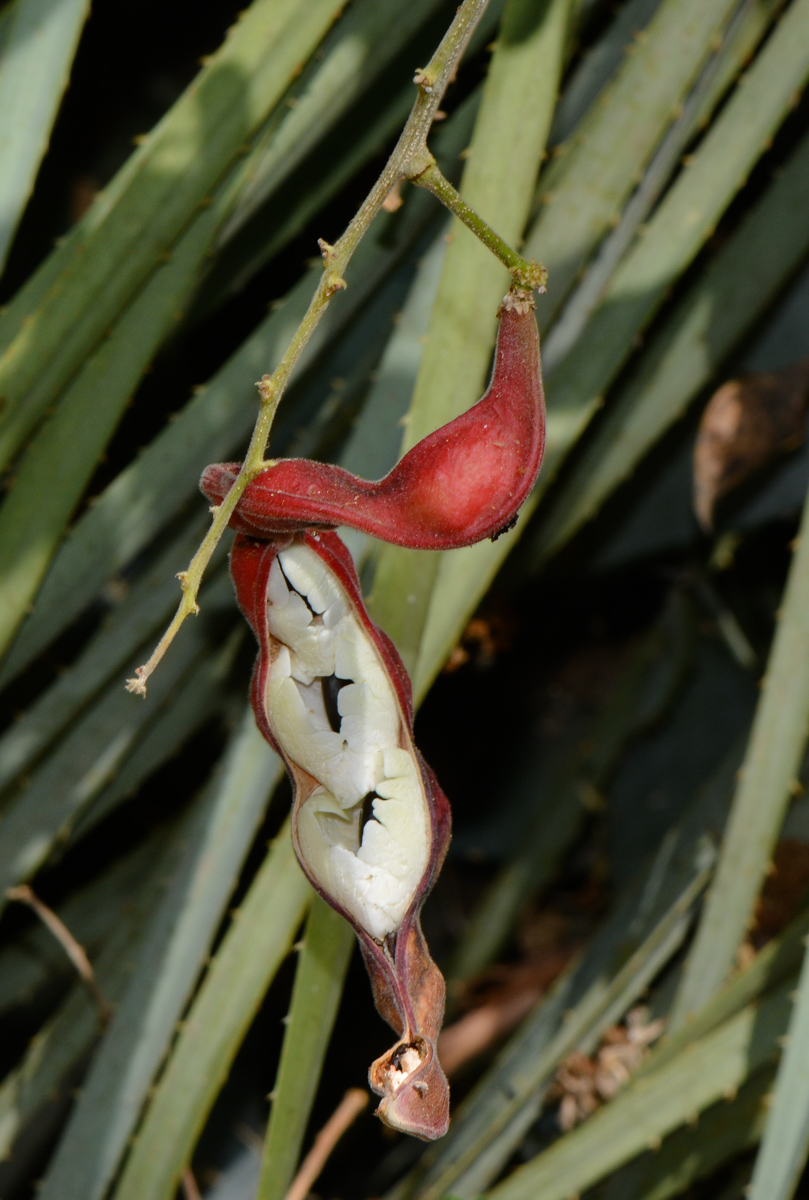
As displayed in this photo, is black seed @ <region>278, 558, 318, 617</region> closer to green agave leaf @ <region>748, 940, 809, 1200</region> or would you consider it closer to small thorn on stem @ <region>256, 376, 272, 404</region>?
small thorn on stem @ <region>256, 376, 272, 404</region>

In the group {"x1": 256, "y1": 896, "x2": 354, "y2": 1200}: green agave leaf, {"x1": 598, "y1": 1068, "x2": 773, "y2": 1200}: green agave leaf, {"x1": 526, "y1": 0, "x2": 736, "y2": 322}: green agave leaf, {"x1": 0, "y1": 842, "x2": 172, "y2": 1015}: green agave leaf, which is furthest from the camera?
{"x1": 0, "y1": 842, "x2": 172, "y2": 1015}: green agave leaf

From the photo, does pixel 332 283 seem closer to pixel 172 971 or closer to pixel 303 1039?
pixel 303 1039

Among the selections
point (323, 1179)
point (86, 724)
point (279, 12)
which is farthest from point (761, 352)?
point (323, 1179)

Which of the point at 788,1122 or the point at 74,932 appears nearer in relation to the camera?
the point at 788,1122

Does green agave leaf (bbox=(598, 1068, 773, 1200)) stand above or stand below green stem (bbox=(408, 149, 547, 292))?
below

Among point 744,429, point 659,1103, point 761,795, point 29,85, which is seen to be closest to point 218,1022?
Answer: point 659,1103

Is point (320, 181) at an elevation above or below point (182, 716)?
above

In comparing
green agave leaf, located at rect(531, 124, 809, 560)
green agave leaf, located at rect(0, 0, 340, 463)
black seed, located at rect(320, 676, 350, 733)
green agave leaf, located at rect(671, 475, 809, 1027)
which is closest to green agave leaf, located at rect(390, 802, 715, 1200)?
green agave leaf, located at rect(671, 475, 809, 1027)
